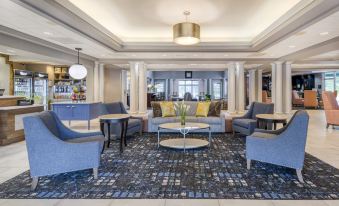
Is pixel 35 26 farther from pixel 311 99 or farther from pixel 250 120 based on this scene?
pixel 311 99

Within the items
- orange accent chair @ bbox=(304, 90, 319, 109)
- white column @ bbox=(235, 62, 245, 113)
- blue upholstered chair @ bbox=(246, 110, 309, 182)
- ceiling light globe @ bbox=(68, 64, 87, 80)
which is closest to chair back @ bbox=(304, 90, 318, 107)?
orange accent chair @ bbox=(304, 90, 319, 109)

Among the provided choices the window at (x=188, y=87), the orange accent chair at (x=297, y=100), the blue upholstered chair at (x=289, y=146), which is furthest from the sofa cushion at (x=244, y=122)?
the window at (x=188, y=87)

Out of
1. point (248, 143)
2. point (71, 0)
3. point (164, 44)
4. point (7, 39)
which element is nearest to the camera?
point (248, 143)

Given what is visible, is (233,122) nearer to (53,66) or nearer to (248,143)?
(248,143)

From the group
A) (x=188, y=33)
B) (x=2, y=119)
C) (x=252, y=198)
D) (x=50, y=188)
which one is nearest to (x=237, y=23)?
(x=188, y=33)

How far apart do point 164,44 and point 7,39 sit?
13.0 ft

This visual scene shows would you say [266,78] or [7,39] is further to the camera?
[266,78]

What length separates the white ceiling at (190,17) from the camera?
4473 millimetres

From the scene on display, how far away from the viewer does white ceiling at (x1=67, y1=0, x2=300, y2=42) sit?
447 cm

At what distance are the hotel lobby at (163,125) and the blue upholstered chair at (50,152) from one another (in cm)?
1

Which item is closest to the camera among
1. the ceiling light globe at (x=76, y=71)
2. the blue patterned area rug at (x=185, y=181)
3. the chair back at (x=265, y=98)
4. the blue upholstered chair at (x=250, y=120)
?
the blue patterned area rug at (x=185, y=181)

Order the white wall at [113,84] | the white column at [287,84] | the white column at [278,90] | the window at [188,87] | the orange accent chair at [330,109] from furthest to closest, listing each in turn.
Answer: the window at [188,87]
the white wall at [113,84]
the white column at [287,84]
the white column at [278,90]
the orange accent chair at [330,109]

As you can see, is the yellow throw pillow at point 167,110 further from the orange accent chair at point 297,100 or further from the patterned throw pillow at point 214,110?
the orange accent chair at point 297,100

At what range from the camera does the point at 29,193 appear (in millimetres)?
2785
